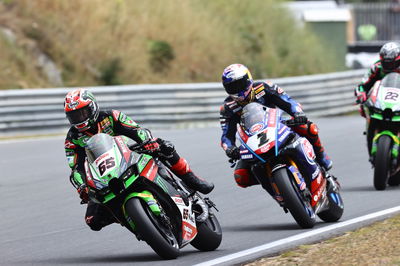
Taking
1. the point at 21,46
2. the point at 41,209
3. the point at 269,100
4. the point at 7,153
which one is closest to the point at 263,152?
the point at 269,100

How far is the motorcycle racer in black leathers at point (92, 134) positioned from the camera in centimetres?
762

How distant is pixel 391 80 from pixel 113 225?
12.5 feet

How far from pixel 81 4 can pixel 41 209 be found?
13820 millimetres

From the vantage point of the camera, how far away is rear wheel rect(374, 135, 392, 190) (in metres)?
11.4

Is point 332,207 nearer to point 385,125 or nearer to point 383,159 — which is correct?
point 383,159

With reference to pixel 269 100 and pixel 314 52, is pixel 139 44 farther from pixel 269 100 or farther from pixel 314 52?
pixel 269 100

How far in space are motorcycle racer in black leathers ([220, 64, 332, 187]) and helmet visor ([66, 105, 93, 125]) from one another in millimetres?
1583

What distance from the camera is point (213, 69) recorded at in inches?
1024

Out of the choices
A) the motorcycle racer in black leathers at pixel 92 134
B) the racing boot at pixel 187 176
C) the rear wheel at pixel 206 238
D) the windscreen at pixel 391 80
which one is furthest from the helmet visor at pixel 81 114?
the windscreen at pixel 391 80

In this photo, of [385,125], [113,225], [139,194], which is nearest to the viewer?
[139,194]

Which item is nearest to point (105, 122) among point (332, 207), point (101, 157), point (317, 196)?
point (101, 157)

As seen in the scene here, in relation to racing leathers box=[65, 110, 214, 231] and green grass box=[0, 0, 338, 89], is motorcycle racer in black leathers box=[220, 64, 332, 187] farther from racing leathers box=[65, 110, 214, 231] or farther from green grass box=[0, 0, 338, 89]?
green grass box=[0, 0, 338, 89]

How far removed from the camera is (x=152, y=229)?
7.10 m

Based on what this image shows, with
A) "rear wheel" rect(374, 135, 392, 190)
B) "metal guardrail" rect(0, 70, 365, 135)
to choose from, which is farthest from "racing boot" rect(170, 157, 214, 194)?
"metal guardrail" rect(0, 70, 365, 135)
